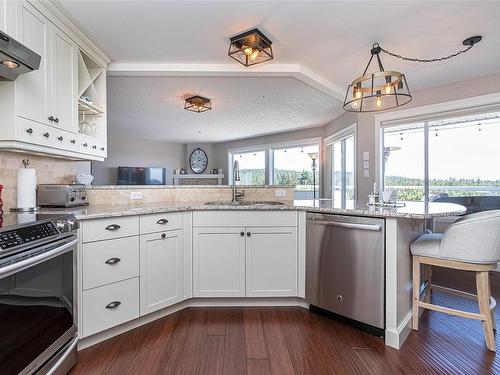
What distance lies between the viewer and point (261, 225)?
7.29 ft

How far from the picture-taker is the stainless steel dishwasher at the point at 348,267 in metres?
1.77

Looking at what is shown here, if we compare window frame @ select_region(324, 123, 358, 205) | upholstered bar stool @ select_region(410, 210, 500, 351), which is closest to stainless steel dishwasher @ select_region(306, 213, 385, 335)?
upholstered bar stool @ select_region(410, 210, 500, 351)

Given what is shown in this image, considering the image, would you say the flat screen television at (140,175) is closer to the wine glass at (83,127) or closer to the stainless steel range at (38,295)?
the wine glass at (83,127)

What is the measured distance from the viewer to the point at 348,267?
1.90 metres

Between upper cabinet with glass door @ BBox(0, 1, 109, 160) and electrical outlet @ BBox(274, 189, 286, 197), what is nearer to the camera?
upper cabinet with glass door @ BBox(0, 1, 109, 160)

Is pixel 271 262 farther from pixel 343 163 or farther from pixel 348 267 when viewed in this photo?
pixel 343 163

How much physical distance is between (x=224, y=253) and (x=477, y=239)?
1.74m

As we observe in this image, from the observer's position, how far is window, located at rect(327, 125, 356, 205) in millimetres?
4492

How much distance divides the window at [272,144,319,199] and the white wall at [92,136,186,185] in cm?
294

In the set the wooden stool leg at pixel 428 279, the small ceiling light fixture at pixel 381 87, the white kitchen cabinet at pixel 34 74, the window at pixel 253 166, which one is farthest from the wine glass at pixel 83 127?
the window at pixel 253 166

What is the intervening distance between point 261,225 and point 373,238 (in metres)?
0.86

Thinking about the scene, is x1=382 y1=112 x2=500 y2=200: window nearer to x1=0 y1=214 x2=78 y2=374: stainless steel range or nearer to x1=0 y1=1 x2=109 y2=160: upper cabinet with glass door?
x1=0 y1=1 x2=109 y2=160: upper cabinet with glass door

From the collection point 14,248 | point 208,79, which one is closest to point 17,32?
point 14,248

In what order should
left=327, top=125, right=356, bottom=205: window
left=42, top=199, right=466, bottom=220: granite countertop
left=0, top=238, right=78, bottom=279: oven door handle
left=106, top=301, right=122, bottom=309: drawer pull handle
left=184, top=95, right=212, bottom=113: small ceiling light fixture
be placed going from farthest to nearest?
left=327, top=125, right=356, bottom=205: window, left=184, top=95, right=212, bottom=113: small ceiling light fixture, left=106, top=301, right=122, bottom=309: drawer pull handle, left=42, top=199, right=466, bottom=220: granite countertop, left=0, top=238, right=78, bottom=279: oven door handle
